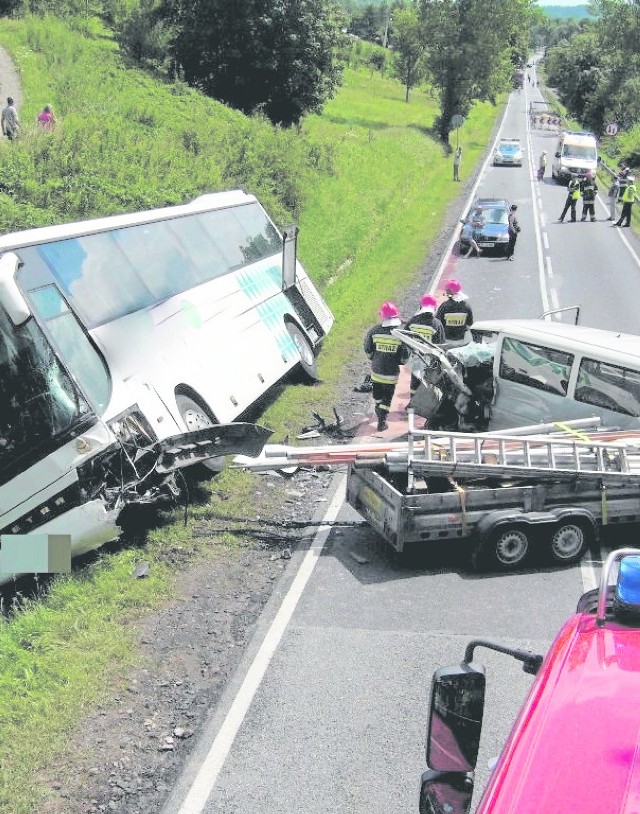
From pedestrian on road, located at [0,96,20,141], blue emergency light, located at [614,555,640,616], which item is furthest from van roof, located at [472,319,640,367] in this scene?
pedestrian on road, located at [0,96,20,141]

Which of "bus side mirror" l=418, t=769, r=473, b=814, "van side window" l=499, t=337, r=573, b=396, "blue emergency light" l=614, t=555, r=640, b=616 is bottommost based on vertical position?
"van side window" l=499, t=337, r=573, b=396

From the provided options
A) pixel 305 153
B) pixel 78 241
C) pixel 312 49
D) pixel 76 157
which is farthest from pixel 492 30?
pixel 78 241

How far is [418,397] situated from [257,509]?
2650 millimetres

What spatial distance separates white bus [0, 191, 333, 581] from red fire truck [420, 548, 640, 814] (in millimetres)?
5069

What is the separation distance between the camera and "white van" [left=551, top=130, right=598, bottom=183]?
42.2 metres

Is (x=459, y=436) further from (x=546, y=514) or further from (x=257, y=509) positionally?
(x=257, y=509)

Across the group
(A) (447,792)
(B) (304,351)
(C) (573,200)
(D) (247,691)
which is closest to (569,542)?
(D) (247,691)

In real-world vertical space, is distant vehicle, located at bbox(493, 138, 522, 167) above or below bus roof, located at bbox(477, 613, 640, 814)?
below

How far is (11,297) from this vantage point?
7441 millimetres

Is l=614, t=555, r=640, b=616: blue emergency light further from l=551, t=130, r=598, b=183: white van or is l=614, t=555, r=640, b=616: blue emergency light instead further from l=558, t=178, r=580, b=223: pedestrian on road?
l=551, t=130, r=598, b=183: white van

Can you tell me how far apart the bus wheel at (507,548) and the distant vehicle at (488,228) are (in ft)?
58.4

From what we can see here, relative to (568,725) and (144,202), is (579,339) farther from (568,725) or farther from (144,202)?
(144,202)

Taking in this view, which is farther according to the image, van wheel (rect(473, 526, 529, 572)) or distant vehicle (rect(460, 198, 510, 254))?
distant vehicle (rect(460, 198, 510, 254))

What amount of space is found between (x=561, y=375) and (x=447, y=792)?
7212mm
